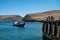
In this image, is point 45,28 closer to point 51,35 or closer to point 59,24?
point 51,35

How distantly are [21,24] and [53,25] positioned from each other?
214ft

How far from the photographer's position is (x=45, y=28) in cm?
2711

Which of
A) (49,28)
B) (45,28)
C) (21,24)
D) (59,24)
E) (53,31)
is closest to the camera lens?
(59,24)

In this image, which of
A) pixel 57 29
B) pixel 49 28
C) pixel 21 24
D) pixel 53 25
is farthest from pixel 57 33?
pixel 21 24

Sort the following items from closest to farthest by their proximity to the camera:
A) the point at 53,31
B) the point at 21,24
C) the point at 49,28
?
the point at 53,31 < the point at 49,28 < the point at 21,24

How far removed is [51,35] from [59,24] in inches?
123

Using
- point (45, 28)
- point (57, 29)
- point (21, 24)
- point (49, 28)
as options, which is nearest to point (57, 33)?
point (57, 29)

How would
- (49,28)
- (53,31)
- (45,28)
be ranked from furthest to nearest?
(45,28), (49,28), (53,31)

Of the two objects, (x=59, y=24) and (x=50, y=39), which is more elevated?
(x=59, y=24)

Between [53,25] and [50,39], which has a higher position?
[53,25]

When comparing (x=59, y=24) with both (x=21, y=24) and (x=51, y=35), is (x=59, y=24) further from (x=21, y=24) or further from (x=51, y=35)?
(x=21, y=24)

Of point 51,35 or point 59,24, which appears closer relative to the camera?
point 59,24

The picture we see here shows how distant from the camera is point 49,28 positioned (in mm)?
24422

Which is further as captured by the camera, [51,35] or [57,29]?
[51,35]
